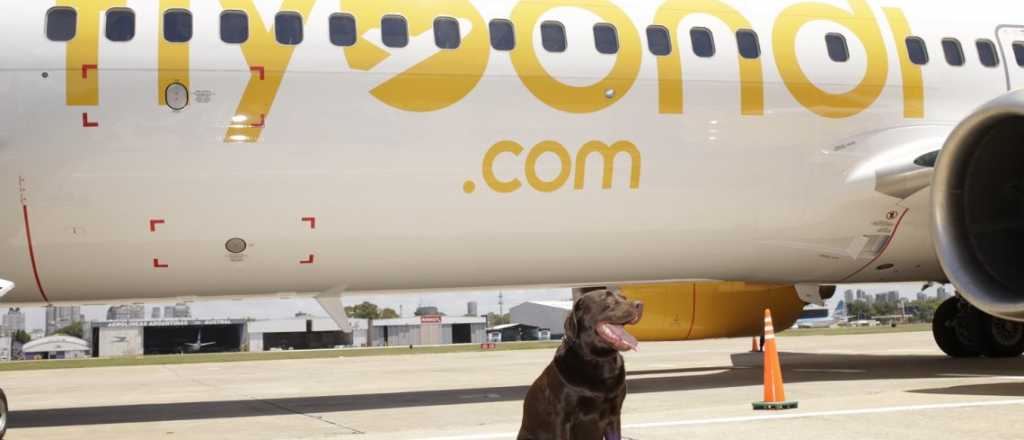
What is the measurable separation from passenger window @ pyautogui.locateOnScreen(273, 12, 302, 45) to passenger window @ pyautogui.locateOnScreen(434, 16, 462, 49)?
1.16 m

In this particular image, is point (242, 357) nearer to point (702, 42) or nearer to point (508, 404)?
point (508, 404)

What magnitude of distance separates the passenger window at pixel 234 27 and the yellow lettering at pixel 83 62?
97cm

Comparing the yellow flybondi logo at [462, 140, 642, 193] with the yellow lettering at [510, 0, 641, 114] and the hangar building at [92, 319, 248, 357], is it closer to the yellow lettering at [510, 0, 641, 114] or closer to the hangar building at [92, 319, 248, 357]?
the yellow lettering at [510, 0, 641, 114]

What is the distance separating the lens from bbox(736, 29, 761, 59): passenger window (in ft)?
33.4

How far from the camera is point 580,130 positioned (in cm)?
962

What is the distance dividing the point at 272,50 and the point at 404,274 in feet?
7.39

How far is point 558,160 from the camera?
377 inches

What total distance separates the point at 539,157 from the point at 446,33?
4.37 ft

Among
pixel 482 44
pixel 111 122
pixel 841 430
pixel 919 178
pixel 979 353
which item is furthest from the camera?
pixel 979 353

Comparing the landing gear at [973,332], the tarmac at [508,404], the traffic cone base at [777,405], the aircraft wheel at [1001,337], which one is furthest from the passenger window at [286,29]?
the aircraft wheel at [1001,337]

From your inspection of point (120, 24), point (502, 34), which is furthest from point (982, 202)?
point (120, 24)

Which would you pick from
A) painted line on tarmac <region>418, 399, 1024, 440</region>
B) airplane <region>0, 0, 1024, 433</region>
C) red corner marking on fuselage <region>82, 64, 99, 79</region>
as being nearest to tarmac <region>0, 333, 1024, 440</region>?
painted line on tarmac <region>418, 399, 1024, 440</region>

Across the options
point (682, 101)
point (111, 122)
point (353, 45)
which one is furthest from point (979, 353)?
point (111, 122)

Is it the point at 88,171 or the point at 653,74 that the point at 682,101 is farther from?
the point at 88,171
